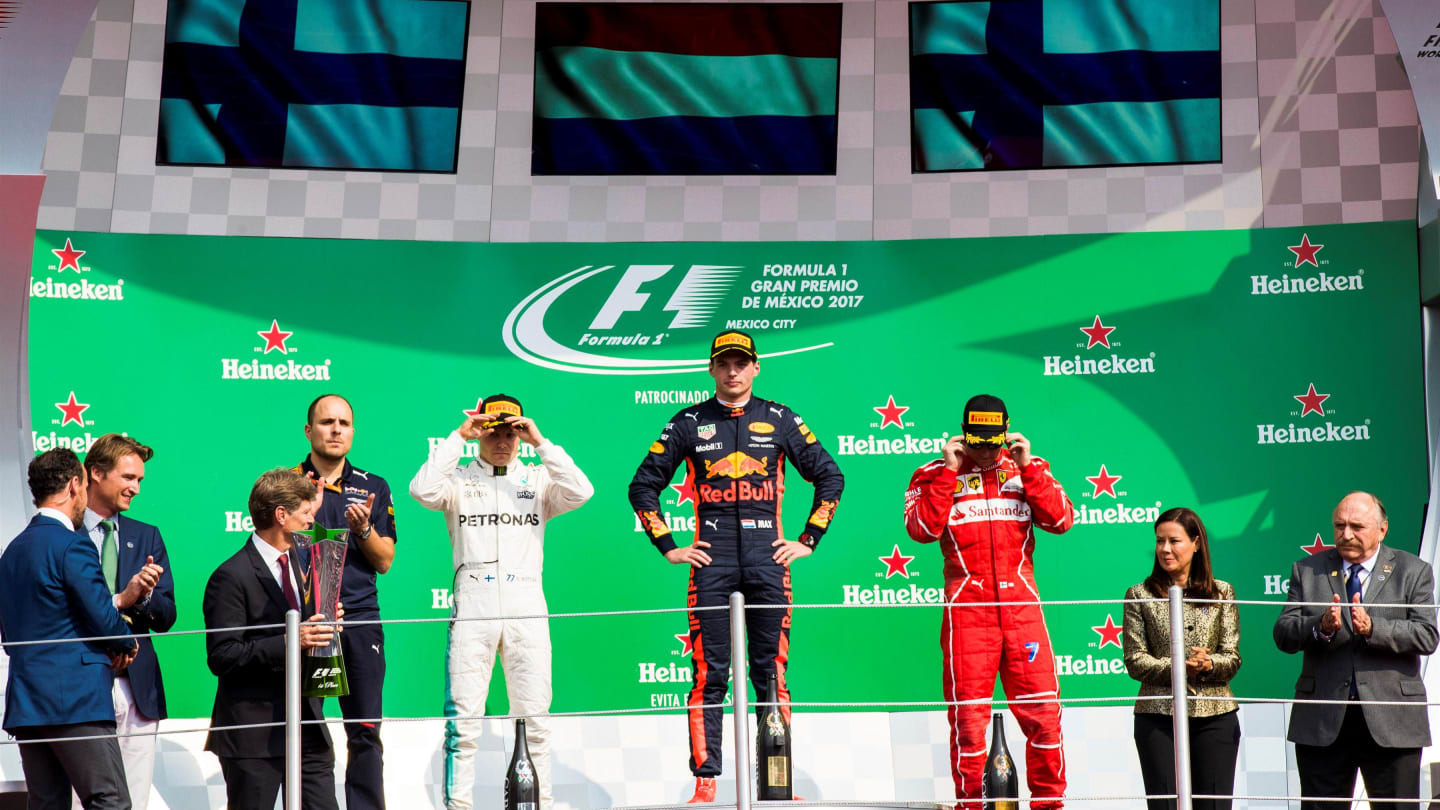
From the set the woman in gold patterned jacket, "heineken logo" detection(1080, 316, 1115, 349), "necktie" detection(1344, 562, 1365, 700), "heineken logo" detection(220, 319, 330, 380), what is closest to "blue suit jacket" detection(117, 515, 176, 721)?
"heineken logo" detection(220, 319, 330, 380)

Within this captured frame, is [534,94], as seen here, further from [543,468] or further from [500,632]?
[500,632]

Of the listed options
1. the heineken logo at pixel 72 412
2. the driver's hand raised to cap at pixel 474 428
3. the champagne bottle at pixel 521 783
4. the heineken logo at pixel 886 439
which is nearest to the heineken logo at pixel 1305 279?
A: the heineken logo at pixel 886 439

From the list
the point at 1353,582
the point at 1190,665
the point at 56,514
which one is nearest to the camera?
the point at 56,514

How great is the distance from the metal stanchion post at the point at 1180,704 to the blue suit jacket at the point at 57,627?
289 centimetres

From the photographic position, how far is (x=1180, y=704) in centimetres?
411

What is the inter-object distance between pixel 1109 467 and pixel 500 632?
269 centimetres

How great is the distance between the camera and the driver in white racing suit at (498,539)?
16.8 ft

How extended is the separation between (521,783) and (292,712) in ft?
3.22

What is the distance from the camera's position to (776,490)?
5332 mm

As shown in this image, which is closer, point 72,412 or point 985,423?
point 985,423

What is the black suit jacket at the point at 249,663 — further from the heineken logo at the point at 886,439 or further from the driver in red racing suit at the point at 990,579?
the heineken logo at the point at 886,439

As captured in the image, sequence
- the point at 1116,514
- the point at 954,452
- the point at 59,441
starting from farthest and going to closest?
the point at 1116,514, the point at 59,441, the point at 954,452

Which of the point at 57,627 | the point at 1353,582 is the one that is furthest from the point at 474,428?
the point at 1353,582

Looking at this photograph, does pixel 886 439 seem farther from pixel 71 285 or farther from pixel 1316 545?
pixel 71 285
